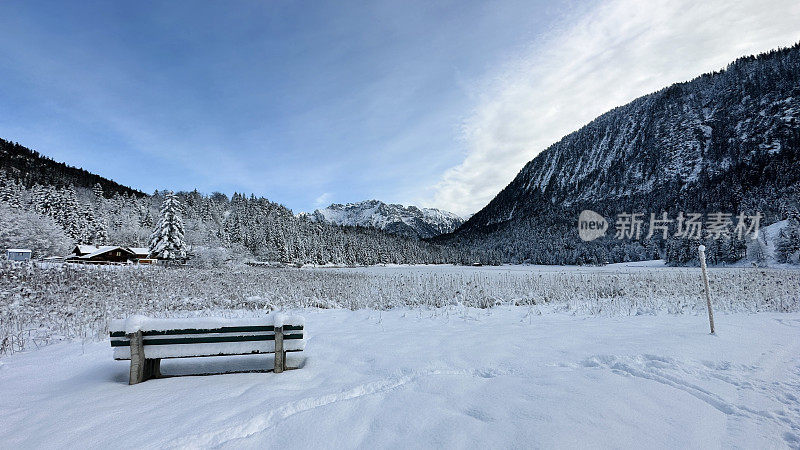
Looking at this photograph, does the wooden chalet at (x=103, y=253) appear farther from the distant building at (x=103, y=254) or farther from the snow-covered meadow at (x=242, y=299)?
the snow-covered meadow at (x=242, y=299)

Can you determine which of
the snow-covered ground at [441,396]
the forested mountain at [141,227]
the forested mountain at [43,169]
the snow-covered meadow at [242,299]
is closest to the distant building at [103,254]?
the forested mountain at [141,227]

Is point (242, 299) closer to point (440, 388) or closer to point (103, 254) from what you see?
point (440, 388)

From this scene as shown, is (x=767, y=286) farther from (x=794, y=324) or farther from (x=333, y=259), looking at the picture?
(x=333, y=259)

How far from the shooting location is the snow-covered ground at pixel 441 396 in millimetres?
3131

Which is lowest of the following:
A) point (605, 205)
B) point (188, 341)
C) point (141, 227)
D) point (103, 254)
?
point (188, 341)

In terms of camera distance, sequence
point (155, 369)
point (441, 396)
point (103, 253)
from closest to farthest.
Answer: point (441, 396) → point (155, 369) → point (103, 253)

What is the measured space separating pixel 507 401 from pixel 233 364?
462 cm

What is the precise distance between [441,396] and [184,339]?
384 cm

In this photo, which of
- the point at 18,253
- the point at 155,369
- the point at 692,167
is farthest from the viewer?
the point at 692,167

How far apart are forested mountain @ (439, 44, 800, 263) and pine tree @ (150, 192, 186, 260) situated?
81.6 metres

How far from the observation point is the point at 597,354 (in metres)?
5.59

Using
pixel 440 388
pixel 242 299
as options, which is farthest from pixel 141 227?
pixel 440 388

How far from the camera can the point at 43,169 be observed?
110250 mm

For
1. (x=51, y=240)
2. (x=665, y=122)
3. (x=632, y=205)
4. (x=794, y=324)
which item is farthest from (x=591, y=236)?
(x=665, y=122)
